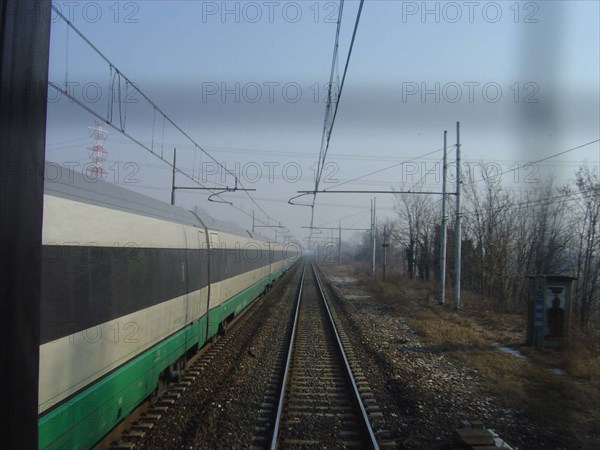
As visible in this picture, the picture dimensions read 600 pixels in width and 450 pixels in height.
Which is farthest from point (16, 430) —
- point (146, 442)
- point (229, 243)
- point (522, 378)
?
point (229, 243)

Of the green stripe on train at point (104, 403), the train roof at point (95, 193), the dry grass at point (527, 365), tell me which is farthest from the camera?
the dry grass at point (527, 365)

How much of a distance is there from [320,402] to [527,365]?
4.95 m

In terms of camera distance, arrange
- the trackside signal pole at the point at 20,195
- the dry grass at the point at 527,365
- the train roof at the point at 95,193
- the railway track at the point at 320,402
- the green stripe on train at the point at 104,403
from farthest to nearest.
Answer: the dry grass at the point at 527,365
the railway track at the point at 320,402
the train roof at the point at 95,193
the green stripe on train at the point at 104,403
the trackside signal pole at the point at 20,195

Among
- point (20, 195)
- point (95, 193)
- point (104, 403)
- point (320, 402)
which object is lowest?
point (320, 402)

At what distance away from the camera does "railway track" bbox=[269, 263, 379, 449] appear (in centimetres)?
541

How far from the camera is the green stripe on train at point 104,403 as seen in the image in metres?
3.40

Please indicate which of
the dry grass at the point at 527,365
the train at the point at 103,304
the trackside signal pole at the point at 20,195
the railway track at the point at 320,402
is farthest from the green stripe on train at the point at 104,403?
the dry grass at the point at 527,365

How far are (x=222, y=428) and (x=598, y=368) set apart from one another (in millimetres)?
7496

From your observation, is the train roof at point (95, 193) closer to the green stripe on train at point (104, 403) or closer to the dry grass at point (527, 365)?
the green stripe on train at point (104, 403)

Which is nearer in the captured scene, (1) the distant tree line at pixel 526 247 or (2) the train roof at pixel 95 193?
(2) the train roof at pixel 95 193

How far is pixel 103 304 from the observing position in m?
4.31

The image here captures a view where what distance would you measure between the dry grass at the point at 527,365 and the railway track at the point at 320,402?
2418 mm

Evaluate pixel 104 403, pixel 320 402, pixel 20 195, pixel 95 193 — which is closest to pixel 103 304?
pixel 104 403

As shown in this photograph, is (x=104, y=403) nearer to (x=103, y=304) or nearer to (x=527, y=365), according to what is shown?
(x=103, y=304)
